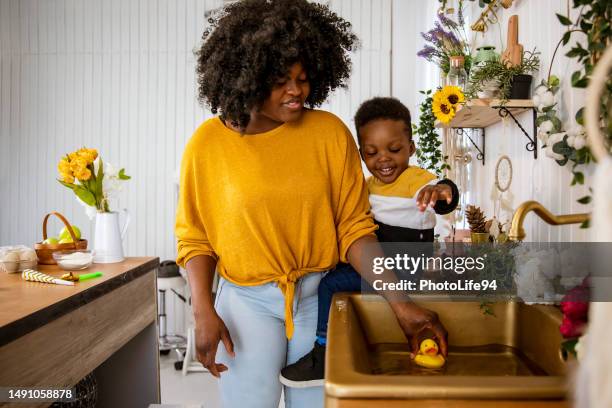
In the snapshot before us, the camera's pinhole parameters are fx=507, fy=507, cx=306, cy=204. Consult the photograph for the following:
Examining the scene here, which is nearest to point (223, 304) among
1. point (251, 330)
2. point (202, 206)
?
point (251, 330)

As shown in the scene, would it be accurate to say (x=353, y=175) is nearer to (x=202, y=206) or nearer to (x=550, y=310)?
(x=202, y=206)

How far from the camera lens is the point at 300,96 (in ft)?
3.60

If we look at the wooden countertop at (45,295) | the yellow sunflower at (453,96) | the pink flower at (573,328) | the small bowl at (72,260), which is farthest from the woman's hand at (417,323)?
the small bowl at (72,260)

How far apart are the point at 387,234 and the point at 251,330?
440 mm

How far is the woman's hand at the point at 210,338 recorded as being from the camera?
1.15 m

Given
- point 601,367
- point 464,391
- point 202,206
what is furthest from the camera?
point 202,206

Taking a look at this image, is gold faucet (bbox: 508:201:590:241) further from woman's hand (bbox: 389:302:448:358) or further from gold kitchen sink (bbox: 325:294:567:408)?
woman's hand (bbox: 389:302:448:358)

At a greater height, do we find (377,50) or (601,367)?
(377,50)

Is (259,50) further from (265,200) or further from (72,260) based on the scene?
(72,260)

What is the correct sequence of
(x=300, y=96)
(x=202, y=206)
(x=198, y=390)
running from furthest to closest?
(x=198, y=390)
(x=202, y=206)
(x=300, y=96)

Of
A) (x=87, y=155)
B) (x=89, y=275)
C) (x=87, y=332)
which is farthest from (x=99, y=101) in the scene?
(x=87, y=332)

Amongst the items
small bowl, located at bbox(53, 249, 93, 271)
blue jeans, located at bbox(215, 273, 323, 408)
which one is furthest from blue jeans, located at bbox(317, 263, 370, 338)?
small bowl, located at bbox(53, 249, 93, 271)

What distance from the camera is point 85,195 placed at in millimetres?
2129

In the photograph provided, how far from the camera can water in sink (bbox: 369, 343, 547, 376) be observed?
97 centimetres
